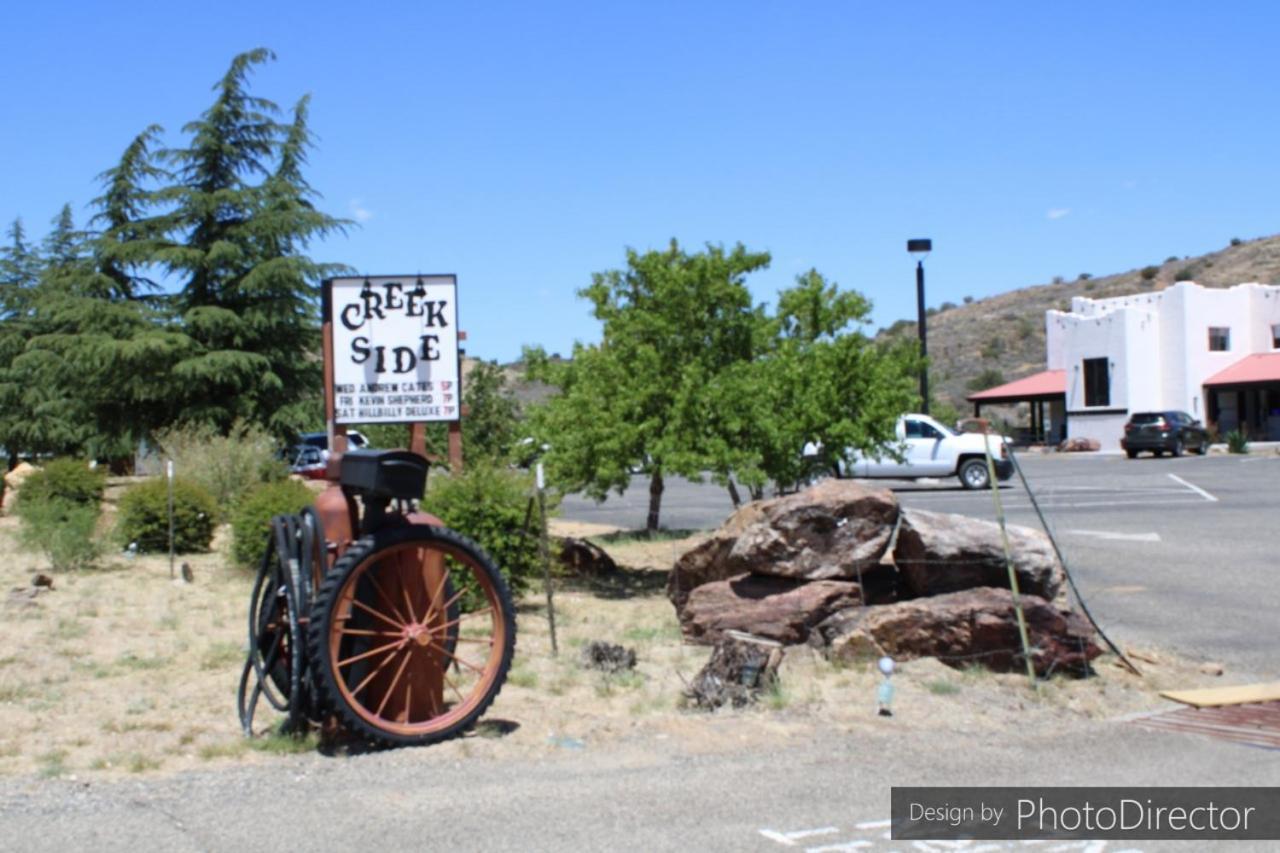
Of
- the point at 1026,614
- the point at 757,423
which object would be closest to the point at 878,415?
the point at 757,423

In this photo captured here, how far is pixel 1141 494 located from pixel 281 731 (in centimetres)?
2096

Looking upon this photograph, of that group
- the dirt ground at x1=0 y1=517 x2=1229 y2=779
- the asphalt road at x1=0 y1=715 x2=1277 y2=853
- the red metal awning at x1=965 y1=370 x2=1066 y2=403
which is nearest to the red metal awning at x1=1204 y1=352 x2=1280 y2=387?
the red metal awning at x1=965 y1=370 x2=1066 y2=403

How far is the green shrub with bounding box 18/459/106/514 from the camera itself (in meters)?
19.8

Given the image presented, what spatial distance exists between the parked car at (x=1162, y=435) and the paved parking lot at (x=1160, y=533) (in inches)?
199

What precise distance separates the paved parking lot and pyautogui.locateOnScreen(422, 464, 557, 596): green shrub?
16.6 feet

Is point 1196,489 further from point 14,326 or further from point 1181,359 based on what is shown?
point 14,326

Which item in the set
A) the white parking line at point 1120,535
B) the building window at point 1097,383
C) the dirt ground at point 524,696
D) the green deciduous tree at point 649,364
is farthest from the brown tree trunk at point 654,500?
the building window at point 1097,383

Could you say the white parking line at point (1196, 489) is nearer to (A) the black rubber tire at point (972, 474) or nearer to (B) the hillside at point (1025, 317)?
(A) the black rubber tire at point (972, 474)

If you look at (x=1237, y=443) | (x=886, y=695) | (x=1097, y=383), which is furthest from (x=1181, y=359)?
(x=886, y=695)

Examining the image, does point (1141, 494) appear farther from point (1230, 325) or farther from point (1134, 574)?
point (1230, 325)

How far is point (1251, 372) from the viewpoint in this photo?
4628cm

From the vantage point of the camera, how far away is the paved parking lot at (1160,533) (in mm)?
10547

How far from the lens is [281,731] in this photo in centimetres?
699

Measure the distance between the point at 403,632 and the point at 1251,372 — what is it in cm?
4573
